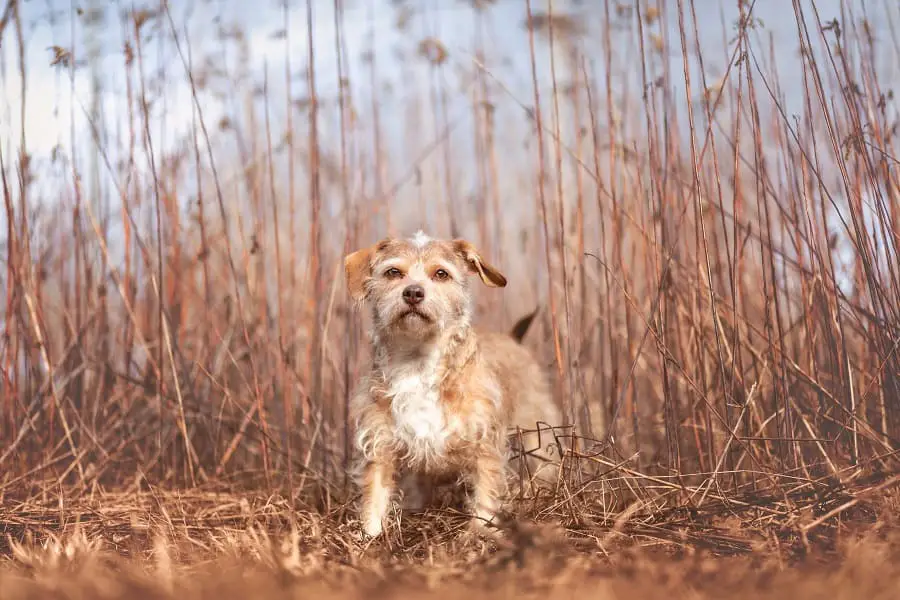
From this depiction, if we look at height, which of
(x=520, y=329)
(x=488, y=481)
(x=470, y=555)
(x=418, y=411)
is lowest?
(x=470, y=555)

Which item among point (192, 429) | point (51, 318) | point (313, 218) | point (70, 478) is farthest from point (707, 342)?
point (51, 318)

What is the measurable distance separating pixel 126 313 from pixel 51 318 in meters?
1.34

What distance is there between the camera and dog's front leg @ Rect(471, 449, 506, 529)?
2.88 meters

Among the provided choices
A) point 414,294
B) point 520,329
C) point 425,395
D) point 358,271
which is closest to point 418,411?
point 425,395

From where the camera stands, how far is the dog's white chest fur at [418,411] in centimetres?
291

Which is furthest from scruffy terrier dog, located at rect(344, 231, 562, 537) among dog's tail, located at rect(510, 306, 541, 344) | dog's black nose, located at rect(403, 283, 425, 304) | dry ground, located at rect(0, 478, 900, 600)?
dog's tail, located at rect(510, 306, 541, 344)

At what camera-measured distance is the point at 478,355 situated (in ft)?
10.1

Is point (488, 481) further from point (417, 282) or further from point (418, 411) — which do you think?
point (417, 282)

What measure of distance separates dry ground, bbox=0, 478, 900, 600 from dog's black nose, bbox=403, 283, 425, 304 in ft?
2.85

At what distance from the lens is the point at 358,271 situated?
318cm

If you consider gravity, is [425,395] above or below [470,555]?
above

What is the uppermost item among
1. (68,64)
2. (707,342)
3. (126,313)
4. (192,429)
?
(68,64)

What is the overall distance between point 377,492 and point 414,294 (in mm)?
811

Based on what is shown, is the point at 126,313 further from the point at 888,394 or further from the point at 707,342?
the point at 888,394
